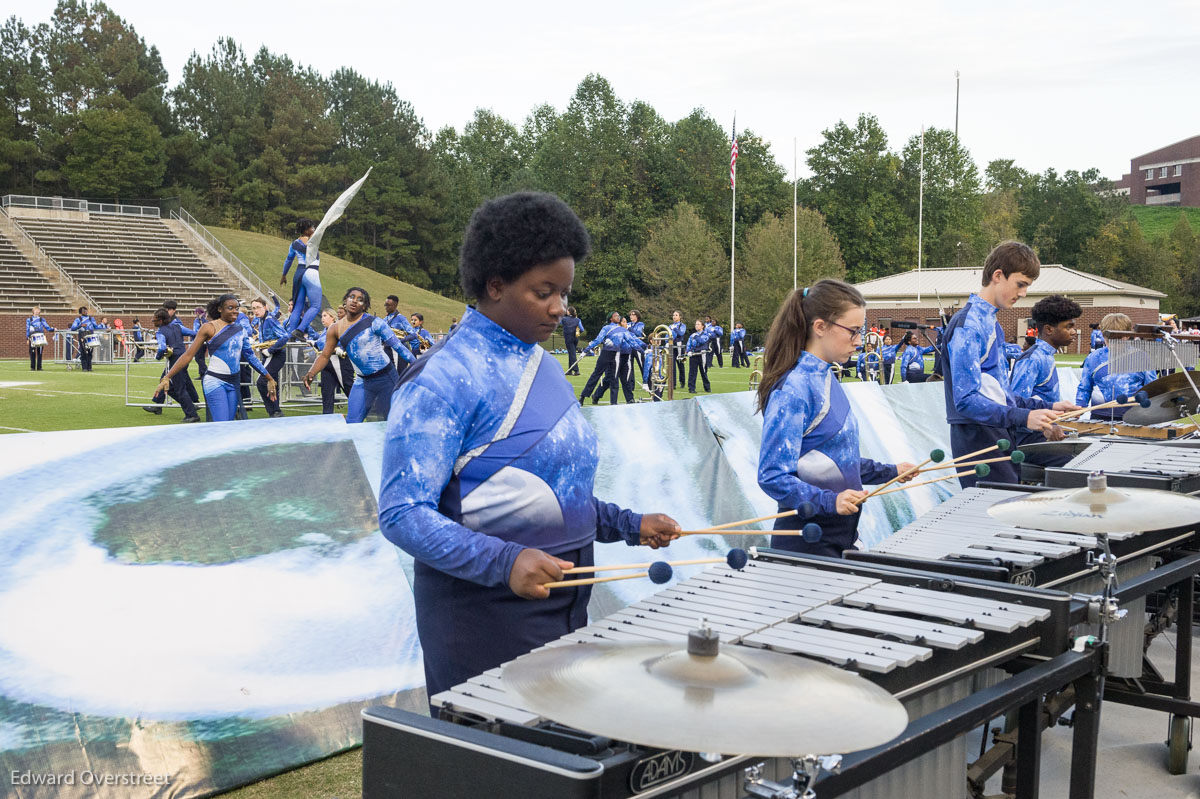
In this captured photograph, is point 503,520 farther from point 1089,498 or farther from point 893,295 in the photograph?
point 893,295

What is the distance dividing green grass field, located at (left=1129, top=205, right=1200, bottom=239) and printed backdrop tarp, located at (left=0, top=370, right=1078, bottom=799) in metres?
94.8

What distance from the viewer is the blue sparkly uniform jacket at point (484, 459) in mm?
2225

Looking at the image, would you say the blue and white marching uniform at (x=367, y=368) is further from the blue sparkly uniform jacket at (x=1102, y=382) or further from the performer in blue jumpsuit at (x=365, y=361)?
the blue sparkly uniform jacket at (x=1102, y=382)

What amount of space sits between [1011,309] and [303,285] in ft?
149

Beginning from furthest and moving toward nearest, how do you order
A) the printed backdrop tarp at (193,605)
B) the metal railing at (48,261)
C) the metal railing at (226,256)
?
the metal railing at (226,256) → the metal railing at (48,261) → the printed backdrop tarp at (193,605)

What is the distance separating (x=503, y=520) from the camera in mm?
2346

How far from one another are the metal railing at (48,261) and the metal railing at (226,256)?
6632mm

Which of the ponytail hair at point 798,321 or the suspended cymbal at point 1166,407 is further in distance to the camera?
the suspended cymbal at point 1166,407

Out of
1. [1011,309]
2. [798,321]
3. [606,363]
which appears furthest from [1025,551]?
[1011,309]

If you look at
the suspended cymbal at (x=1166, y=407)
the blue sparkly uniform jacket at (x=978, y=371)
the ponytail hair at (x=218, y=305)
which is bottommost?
the suspended cymbal at (x=1166, y=407)

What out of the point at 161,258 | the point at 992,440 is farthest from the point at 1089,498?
the point at 161,258

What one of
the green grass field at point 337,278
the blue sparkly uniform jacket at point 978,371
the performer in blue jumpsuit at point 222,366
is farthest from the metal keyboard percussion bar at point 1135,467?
the green grass field at point 337,278

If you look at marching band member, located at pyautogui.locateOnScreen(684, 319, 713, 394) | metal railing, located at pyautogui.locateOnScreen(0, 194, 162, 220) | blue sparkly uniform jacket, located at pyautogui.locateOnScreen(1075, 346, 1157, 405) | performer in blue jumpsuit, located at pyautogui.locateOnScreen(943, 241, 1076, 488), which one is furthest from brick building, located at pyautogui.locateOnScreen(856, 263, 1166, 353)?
performer in blue jumpsuit, located at pyautogui.locateOnScreen(943, 241, 1076, 488)

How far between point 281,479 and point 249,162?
2375 inches
